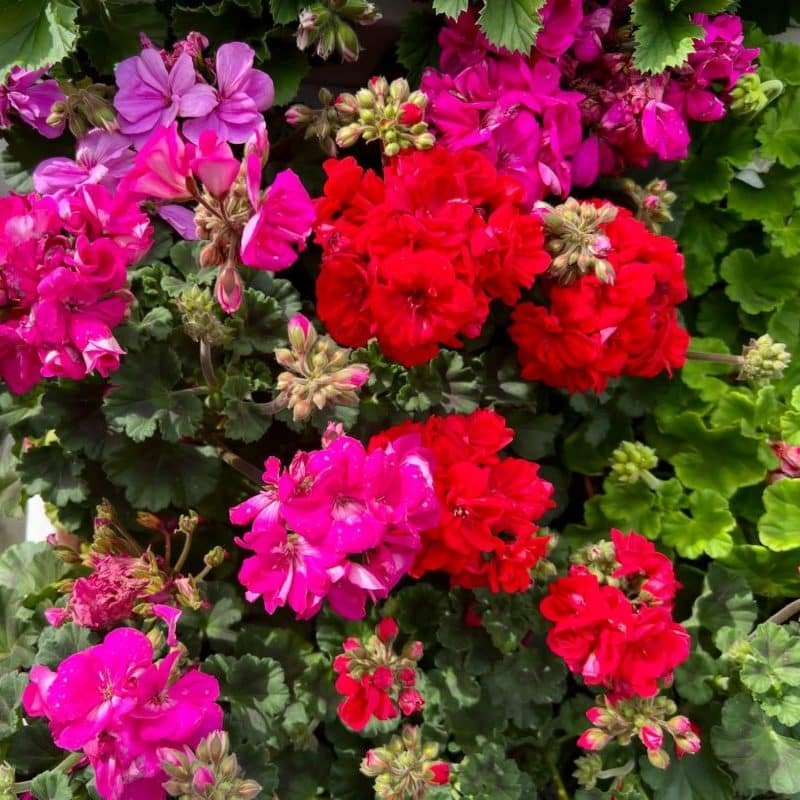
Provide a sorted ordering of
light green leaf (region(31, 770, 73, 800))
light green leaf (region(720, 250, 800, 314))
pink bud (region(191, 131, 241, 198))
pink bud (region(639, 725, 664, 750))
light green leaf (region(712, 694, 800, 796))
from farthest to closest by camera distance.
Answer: light green leaf (region(720, 250, 800, 314)) < light green leaf (region(712, 694, 800, 796)) < pink bud (region(639, 725, 664, 750)) < light green leaf (region(31, 770, 73, 800)) < pink bud (region(191, 131, 241, 198))

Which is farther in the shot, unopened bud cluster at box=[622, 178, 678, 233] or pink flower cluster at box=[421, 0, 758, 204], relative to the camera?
unopened bud cluster at box=[622, 178, 678, 233]

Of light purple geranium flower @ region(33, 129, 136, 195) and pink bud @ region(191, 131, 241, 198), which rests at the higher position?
pink bud @ region(191, 131, 241, 198)

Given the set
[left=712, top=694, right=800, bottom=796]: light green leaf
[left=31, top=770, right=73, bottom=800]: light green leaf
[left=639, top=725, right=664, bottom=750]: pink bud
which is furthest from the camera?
[left=712, top=694, right=800, bottom=796]: light green leaf

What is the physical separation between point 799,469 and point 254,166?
0.97 meters

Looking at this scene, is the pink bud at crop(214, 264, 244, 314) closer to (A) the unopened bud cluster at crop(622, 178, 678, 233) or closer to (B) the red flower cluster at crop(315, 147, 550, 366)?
(B) the red flower cluster at crop(315, 147, 550, 366)

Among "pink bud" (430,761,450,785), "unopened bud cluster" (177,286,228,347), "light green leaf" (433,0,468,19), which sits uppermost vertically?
"light green leaf" (433,0,468,19)

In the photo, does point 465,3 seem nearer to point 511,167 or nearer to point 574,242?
point 511,167

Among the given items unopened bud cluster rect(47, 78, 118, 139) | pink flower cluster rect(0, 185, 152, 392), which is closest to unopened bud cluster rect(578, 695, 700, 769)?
pink flower cluster rect(0, 185, 152, 392)

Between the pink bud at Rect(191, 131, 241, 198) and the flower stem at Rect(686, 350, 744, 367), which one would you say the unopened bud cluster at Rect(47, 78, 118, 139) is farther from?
the flower stem at Rect(686, 350, 744, 367)

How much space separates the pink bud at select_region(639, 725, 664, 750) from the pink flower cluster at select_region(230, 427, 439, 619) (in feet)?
1.34

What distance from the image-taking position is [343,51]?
1.01 metres

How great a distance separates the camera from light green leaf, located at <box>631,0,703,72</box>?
3.51ft

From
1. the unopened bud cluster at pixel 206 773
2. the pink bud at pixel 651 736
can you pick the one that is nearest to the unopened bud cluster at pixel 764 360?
the pink bud at pixel 651 736

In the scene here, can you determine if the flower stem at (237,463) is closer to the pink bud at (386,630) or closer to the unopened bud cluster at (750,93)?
the pink bud at (386,630)
